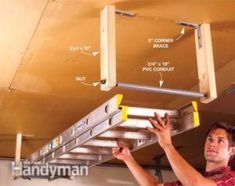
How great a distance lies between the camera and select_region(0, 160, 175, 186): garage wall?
5271 millimetres

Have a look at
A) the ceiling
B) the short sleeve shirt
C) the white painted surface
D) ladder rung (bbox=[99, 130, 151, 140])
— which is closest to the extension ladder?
ladder rung (bbox=[99, 130, 151, 140])

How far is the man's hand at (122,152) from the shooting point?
8.11 ft

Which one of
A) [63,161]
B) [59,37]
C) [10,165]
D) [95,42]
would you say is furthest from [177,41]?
[10,165]

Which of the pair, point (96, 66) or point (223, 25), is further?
point (96, 66)

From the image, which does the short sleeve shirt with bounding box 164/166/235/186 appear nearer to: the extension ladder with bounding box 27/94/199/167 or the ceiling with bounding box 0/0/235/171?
the extension ladder with bounding box 27/94/199/167

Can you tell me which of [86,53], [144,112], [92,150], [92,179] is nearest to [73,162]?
[92,150]

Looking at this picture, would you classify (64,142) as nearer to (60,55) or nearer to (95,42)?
(60,55)

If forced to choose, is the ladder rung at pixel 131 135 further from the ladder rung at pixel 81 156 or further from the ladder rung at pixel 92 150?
the ladder rung at pixel 81 156

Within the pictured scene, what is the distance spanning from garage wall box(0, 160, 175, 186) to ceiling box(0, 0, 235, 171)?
1.61 m

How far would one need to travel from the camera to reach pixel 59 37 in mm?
2312

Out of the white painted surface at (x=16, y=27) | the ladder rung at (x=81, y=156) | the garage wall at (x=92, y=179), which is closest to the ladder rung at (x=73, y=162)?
the ladder rung at (x=81, y=156)

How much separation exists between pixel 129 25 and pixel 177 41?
36cm

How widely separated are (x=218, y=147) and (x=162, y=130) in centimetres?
41

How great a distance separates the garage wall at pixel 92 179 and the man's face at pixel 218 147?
3675mm
